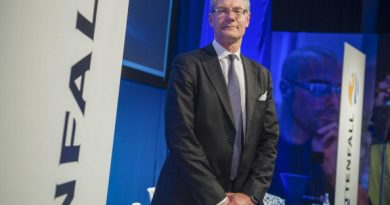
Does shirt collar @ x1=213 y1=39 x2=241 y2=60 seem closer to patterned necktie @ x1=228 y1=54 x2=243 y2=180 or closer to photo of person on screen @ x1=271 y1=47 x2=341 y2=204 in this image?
patterned necktie @ x1=228 y1=54 x2=243 y2=180

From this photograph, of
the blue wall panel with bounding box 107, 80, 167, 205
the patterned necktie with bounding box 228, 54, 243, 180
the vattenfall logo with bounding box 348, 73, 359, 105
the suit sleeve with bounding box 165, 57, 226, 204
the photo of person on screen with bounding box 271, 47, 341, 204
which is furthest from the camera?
the photo of person on screen with bounding box 271, 47, 341, 204

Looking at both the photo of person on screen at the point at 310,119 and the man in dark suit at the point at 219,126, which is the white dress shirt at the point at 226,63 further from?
the photo of person on screen at the point at 310,119

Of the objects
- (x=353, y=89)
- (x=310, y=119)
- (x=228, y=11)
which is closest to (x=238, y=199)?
(x=228, y=11)

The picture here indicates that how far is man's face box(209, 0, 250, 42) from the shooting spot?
1584mm

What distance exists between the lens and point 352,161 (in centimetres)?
384

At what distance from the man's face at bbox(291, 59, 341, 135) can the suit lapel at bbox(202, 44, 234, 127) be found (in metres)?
4.12

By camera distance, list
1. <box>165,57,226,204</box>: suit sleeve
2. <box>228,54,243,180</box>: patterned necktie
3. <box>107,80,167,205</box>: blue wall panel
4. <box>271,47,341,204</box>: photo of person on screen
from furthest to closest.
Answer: <box>271,47,341,204</box>: photo of person on screen, <box>107,80,167,205</box>: blue wall panel, <box>228,54,243,180</box>: patterned necktie, <box>165,57,226,204</box>: suit sleeve

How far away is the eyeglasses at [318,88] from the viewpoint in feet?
17.9

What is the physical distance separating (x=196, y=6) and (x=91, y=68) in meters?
2.72

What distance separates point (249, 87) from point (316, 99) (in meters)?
4.14

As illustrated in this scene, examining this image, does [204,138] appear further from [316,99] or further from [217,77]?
[316,99]

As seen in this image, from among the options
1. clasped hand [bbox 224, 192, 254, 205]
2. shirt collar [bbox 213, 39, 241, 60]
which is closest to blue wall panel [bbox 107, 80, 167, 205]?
shirt collar [bbox 213, 39, 241, 60]

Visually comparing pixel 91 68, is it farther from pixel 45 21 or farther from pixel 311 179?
pixel 311 179

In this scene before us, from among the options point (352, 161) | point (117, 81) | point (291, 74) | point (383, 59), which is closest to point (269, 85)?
point (117, 81)
